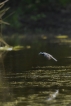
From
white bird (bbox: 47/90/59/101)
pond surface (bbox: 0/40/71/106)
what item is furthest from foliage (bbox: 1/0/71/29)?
white bird (bbox: 47/90/59/101)

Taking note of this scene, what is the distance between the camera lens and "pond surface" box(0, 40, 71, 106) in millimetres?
11250

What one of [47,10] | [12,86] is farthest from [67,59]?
[47,10]

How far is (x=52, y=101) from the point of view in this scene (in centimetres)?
1105

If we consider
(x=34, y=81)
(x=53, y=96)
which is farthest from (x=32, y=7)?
(x=53, y=96)

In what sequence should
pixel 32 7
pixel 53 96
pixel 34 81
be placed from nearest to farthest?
1. pixel 53 96
2. pixel 34 81
3. pixel 32 7

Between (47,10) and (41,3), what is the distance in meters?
0.74

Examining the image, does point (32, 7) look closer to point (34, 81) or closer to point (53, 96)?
point (34, 81)

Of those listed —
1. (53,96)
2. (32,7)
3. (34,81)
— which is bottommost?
(53,96)

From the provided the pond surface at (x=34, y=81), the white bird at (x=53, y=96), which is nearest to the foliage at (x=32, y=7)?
the pond surface at (x=34, y=81)

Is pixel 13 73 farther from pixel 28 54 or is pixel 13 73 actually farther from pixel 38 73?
pixel 28 54

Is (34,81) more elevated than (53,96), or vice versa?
(34,81)

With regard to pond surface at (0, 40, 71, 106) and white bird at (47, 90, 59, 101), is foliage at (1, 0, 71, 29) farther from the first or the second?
white bird at (47, 90, 59, 101)

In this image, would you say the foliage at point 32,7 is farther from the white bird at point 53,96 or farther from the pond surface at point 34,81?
the white bird at point 53,96

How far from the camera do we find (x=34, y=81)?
13914 millimetres
